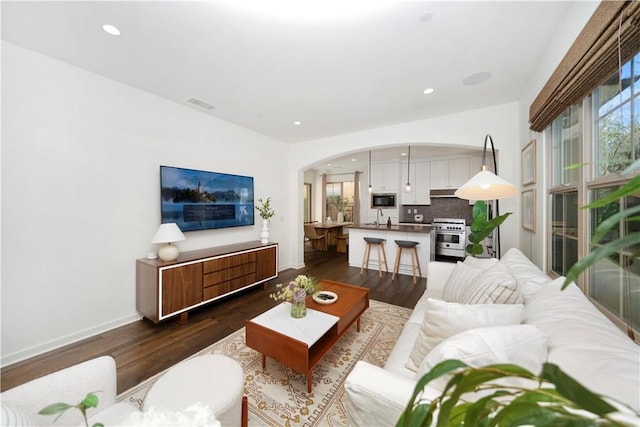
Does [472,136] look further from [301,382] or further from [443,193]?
[301,382]

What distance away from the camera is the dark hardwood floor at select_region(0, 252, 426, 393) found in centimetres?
198

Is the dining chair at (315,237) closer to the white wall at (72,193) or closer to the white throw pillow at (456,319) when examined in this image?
the white wall at (72,193)

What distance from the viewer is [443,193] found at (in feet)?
20.3

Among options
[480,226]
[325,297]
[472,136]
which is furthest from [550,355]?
[472,136]

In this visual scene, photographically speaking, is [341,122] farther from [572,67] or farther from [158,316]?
[158,316]

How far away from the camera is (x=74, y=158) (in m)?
2.36

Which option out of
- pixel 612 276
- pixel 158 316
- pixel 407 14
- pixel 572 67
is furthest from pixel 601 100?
pixel 158 316

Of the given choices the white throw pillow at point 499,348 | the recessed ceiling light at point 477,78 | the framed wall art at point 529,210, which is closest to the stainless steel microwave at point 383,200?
the framed wall art at point 529,210

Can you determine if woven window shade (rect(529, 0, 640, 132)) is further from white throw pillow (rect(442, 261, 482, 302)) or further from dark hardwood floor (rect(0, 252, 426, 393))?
dark hardwood floor (rect(0, 252, 426, 393))

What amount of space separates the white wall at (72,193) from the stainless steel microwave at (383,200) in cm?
524

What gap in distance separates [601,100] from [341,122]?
285 cm

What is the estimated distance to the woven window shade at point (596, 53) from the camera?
1.11m

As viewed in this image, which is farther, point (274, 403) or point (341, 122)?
point (341, 122)

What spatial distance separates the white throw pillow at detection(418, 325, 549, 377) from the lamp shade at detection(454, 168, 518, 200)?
4.29 feet
